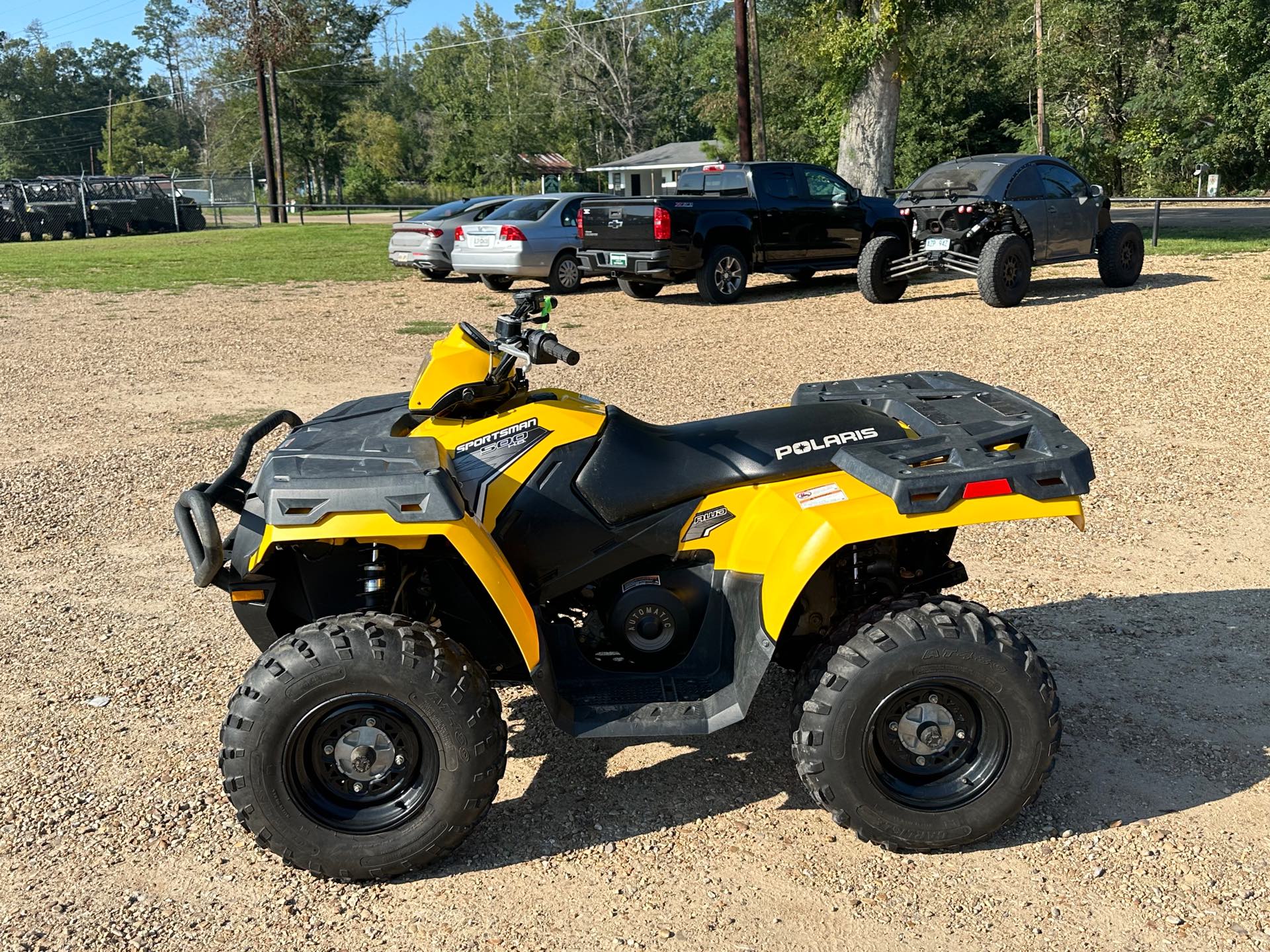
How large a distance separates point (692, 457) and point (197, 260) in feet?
74.1

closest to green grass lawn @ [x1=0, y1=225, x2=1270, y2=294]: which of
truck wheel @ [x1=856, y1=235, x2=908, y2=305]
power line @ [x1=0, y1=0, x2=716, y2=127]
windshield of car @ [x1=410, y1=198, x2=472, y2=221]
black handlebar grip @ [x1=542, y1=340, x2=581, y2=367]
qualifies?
windshield of car @ [x1=410, y1=198, x2=472, y2=221]

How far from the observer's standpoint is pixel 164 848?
3467 millimetres

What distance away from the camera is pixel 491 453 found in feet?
11.3

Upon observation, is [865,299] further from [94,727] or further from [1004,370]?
[94,727]

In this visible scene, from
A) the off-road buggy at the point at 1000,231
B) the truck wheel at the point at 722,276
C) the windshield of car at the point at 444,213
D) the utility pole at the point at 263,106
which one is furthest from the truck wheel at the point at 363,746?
the utility pole at the point at 263,106

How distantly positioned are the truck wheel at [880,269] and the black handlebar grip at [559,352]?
38.0 ft

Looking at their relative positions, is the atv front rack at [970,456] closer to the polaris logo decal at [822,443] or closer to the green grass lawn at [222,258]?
the polaris logo decal at [822,443]

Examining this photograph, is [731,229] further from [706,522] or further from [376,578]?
[376,578]

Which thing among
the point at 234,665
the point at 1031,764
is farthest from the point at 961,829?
the point at 234,665

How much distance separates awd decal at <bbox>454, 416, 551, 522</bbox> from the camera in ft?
11.1

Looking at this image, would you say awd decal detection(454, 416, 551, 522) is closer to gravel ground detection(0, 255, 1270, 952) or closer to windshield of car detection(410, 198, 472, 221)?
gravel ground detection(0, 255, 1270, 952)

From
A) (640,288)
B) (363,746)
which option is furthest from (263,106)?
(363,746)

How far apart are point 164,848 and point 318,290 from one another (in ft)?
51.3

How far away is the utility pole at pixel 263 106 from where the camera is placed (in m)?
39.1
